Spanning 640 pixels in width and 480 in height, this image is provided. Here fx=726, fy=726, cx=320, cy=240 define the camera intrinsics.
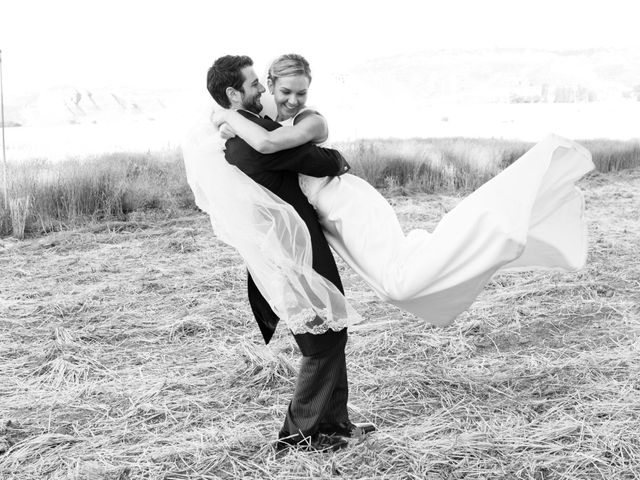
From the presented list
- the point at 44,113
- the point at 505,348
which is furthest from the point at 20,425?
the point at 44,113

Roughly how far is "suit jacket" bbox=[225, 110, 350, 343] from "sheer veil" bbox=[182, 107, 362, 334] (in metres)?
0.04

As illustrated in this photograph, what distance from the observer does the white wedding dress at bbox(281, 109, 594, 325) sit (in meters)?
2.43

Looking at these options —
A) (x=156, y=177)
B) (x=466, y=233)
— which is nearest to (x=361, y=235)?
(x=466, y=233)

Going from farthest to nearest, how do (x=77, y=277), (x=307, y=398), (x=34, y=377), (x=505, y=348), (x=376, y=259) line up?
1. (x=77, y=277)
2. (x=505, y=348)
3. (x=34, y=377)
4. (x=307, y=398)
5. (x=376, y=259)

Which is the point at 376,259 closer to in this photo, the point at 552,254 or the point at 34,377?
the point at 552,254

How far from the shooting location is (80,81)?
88.3 metres

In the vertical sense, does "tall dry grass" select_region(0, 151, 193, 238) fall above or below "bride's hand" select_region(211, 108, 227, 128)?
below

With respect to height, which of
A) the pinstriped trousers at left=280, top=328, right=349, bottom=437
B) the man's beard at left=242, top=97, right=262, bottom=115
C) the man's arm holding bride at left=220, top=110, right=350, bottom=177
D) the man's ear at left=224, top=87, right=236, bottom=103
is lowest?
the pinstriped trousers at left=280, top=328, right=349, bottom=437

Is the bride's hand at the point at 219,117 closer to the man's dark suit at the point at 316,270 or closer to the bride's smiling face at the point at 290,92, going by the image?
the man's dark suit at the point at 316,270

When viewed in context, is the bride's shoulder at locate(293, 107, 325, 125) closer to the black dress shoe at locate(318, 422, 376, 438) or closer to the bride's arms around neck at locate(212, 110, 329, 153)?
the bride's arms around neck at locate(212, 110, 329, 153)

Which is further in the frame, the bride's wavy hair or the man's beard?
the man's beard

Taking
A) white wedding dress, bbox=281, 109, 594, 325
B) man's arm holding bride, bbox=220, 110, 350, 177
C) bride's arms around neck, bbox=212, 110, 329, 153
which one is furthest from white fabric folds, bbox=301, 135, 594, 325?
bride's arms around neck, bbox=212, 110, 329, 153

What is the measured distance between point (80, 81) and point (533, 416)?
92368mm

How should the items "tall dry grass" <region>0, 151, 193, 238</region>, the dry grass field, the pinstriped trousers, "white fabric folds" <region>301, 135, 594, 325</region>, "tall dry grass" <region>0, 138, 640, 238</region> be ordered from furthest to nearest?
"tall dry grass" <region>0, 138, 640, 238</region> → "tall dry grass" <region>0, 151, 193, 238</region> → the dry grass field → the pinstriped trousers → "white fabric folds" <region>301, 135, 594, 325</region>
